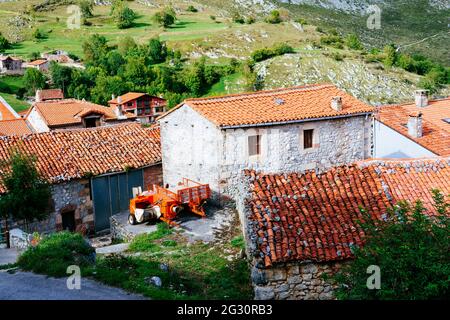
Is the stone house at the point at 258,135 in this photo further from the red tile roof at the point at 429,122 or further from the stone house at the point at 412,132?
the red tile roof at the point at 429,122

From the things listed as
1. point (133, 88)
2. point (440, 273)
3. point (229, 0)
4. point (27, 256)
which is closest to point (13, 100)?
point (133, 88)

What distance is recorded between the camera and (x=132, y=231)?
860 inches

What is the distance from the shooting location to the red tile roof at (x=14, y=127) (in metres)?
43.7

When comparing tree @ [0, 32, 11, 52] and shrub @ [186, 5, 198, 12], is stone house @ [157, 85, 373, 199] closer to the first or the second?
tree @ [0, 32, 11, 52]

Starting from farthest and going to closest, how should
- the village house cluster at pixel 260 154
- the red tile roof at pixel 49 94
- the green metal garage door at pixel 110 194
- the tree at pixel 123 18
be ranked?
the tree at pixel 123 18, the red tile roof at pixel 49 94, the green metal garage door at pixel 110 194, the village house cluster at pixel 260 154

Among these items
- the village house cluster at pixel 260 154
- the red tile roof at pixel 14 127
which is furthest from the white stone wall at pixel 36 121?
the village house cluster at pixel 260 154

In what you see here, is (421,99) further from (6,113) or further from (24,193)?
(6,113)

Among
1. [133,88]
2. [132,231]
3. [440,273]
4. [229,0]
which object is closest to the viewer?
[440,273]

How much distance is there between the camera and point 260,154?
24.1 m

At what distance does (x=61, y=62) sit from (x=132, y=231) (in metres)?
75.7

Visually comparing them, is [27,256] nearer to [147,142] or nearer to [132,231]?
[132,231]

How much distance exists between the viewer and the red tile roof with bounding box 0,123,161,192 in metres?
25.4

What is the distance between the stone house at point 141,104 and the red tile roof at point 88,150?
1479 inches

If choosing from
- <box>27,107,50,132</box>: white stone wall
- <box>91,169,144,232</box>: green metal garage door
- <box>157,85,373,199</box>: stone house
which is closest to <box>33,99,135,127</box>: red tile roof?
<box>27,107,50,132</box>: white stone wall
